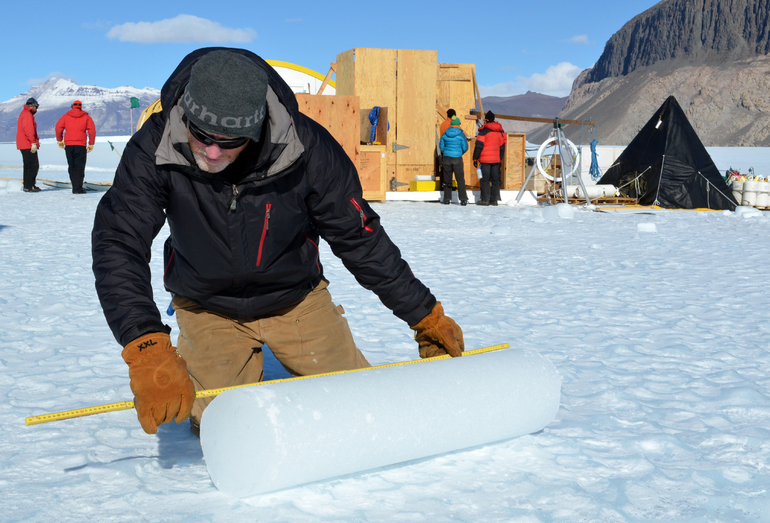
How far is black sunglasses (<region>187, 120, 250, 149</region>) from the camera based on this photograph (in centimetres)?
173

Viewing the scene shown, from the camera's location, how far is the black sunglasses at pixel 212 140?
173cm

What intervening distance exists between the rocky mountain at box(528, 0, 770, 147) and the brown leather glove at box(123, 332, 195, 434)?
303 feet

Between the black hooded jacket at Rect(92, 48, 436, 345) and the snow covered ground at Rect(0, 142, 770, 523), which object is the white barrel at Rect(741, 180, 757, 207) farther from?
the black hooded jacket at Rect(92, 48, 436, 345)

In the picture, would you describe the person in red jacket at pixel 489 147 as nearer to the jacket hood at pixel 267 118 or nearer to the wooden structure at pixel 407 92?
the wooden structure at pixel 407 92

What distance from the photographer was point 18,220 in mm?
8180

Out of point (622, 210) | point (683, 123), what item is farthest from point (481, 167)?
point (683, 123)

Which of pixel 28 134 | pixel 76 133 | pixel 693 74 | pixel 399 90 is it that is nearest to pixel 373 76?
pixel 399 90

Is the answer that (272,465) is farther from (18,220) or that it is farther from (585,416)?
(18,220)

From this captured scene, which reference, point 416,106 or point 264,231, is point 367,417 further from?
point 416,106

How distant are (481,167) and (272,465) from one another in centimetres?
989

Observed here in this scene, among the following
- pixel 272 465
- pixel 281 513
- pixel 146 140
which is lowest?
pixel 281 513

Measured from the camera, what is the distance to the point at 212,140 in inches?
68.1

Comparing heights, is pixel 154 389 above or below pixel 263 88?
below

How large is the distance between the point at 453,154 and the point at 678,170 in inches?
152
